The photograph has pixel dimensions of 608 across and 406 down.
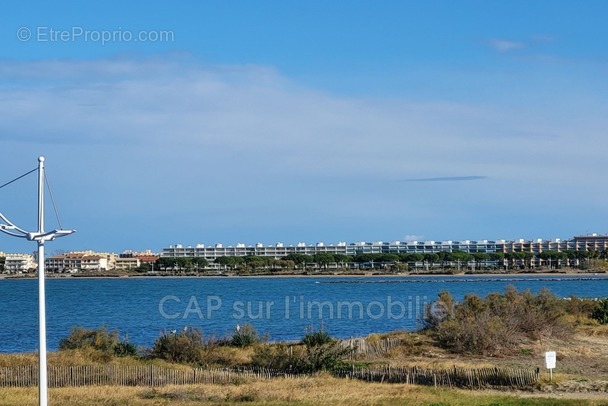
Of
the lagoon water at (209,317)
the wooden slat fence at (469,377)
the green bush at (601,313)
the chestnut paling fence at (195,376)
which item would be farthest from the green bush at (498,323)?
the wooden slat fence at (469,377)

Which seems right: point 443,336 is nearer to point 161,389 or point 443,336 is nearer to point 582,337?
point 582,337

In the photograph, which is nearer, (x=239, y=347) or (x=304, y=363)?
(x=304, y=363)

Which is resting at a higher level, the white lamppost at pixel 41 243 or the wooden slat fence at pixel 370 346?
the white lamppost at pixel 41 243

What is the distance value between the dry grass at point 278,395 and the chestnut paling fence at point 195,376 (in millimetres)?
1097

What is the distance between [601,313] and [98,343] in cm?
2940

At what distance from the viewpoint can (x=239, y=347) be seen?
4175cm

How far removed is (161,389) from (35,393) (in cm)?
372

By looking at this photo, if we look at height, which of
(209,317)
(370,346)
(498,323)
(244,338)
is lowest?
(209,317)

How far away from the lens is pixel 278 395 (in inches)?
1061

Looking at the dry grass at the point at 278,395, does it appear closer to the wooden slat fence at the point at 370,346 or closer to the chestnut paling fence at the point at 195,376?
the chestnut paling fence at the point at 195,376

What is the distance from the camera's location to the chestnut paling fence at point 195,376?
29.8 meters

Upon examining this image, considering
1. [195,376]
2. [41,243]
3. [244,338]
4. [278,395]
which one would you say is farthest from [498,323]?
[41,243]

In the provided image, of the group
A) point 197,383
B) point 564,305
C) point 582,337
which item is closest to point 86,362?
point 197,383

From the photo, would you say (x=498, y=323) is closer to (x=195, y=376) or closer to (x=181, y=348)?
(x=181, y=348)
